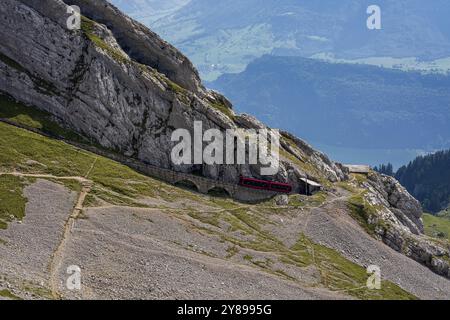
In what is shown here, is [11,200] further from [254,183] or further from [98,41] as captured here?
[254,183]

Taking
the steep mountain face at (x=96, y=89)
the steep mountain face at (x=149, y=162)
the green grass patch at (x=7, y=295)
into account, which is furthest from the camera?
the steep mountain face at (x=96, y=89)

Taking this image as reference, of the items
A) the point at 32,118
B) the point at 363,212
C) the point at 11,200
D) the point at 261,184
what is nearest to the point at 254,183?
the point at 261,184

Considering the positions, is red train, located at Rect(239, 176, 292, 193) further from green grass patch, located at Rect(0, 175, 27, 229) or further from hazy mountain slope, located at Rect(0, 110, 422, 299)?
green grass patch, located at Rect(0, 175, 27, 229)

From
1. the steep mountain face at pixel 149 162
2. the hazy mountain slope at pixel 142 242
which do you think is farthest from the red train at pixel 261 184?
the hazy mountain slope at pixel 142 242

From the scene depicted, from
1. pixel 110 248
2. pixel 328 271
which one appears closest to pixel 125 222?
pixel 110 248

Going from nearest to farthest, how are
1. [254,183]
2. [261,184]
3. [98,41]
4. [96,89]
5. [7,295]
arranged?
1. [7,295]
2. [96,89]
3. [254,183]
4. [261,184]
5. [98,41]

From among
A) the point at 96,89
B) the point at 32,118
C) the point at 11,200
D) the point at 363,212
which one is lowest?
Answer: the point at 11,200

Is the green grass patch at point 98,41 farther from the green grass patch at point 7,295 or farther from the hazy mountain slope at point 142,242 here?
the green grass patch at point 7,295
